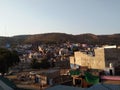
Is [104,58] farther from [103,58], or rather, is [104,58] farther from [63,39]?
[63,39]

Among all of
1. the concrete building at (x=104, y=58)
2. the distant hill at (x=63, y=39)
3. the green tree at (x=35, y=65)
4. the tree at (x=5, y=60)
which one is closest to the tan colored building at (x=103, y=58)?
the concrete building at (x=104, y=58)

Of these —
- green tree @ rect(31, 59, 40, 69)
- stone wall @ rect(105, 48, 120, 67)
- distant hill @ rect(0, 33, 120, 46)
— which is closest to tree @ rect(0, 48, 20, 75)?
stone wall @ rect(105, 48, 120, 67)

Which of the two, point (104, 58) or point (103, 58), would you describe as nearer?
point (104, 58)

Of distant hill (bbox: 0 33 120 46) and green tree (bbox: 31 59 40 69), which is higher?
distant hill (bbox: 0 33 120 46)

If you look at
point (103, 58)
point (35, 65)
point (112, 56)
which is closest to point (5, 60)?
point (103, 58)

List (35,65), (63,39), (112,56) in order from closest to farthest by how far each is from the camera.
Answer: (112,56) → (35,65) → (63,39)

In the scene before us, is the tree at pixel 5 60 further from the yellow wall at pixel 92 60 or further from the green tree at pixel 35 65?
the green tree at pixel 35 65

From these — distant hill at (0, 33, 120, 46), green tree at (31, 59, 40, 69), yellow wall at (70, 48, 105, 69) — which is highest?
distant hill at (0, 33, 120, 46)

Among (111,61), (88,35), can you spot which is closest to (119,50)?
(111,61)

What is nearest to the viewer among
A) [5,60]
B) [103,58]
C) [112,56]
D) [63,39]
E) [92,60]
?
[5,60]

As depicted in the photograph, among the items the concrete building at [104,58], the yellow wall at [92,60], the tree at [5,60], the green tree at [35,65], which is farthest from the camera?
the green tree at [35,65]

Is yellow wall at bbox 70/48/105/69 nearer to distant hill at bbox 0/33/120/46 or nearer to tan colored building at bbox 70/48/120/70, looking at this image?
tan colored building at bbox 70/48/120/70

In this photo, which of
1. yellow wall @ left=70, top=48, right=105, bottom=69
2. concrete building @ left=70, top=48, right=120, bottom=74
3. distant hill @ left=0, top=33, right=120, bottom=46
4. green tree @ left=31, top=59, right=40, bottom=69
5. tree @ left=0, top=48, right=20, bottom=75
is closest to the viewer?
tree @ left=0, top=48, right=20, bottom=75

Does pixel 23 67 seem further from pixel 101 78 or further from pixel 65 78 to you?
pixel 101 78
